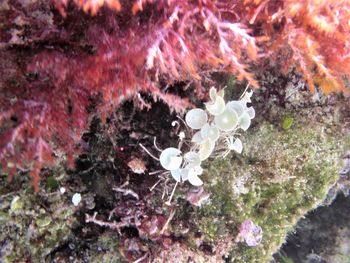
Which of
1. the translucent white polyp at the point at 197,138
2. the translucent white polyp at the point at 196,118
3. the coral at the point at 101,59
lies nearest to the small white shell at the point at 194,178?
the translucent white polyp at the point at 197,138

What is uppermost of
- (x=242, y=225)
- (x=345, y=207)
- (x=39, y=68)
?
(x=39, y=68)

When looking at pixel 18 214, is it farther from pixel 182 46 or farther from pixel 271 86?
pixel 271 86

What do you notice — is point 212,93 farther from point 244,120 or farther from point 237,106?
point 244,120

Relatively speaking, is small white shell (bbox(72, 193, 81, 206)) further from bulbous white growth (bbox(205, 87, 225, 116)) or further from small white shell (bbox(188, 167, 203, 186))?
bulbous white growth (bbox(205, 87, 225, 116))

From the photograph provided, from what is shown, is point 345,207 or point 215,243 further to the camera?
point 345,207

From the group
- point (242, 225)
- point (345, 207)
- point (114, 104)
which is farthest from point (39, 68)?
point (345, 207)

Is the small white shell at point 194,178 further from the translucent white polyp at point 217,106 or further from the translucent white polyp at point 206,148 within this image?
the translucent white polyp at point 217,106

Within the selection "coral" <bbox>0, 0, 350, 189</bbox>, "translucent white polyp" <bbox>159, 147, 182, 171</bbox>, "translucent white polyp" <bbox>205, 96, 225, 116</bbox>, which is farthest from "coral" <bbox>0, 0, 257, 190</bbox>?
"translucent white polyp" <bbox>159, 147, 182, 171</bbox>

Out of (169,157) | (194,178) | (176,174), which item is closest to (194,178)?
(194,178)
